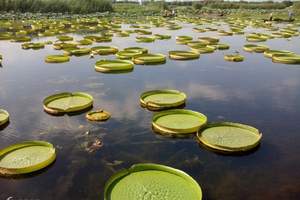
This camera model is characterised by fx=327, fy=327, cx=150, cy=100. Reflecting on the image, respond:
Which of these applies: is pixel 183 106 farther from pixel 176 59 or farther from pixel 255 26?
pixel 255 26

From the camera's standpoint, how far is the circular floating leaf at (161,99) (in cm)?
714

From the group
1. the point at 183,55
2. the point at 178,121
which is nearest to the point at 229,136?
the point at 178,121

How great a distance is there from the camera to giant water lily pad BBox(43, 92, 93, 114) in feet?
22.9

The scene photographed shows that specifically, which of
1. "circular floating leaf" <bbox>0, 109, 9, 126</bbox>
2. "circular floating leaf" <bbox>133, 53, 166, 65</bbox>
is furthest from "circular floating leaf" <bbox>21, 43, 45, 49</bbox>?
"circular floating leaf" <bbox>0, 109, 9, 126</bbox>

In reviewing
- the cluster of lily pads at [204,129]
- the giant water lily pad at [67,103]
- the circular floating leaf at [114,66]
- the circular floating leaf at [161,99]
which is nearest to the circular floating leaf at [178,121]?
the cluster of lily pads at [204,129]

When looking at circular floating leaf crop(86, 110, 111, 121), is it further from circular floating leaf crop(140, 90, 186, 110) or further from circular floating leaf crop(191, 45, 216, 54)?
circular floating leaf crop(191, 45, 216, 54)

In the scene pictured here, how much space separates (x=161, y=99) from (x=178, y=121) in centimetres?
118

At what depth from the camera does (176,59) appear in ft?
40.1

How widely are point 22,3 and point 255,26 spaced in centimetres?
2034

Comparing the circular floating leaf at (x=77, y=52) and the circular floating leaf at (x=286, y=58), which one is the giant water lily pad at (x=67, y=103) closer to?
the circular floating leaf at (x=77, y=52)

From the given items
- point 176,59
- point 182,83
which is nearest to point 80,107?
point 182,83

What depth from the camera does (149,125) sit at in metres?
6.54

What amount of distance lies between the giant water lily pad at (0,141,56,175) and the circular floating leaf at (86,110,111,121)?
1.44 meters

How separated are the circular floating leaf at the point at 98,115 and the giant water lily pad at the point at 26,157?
144cm
